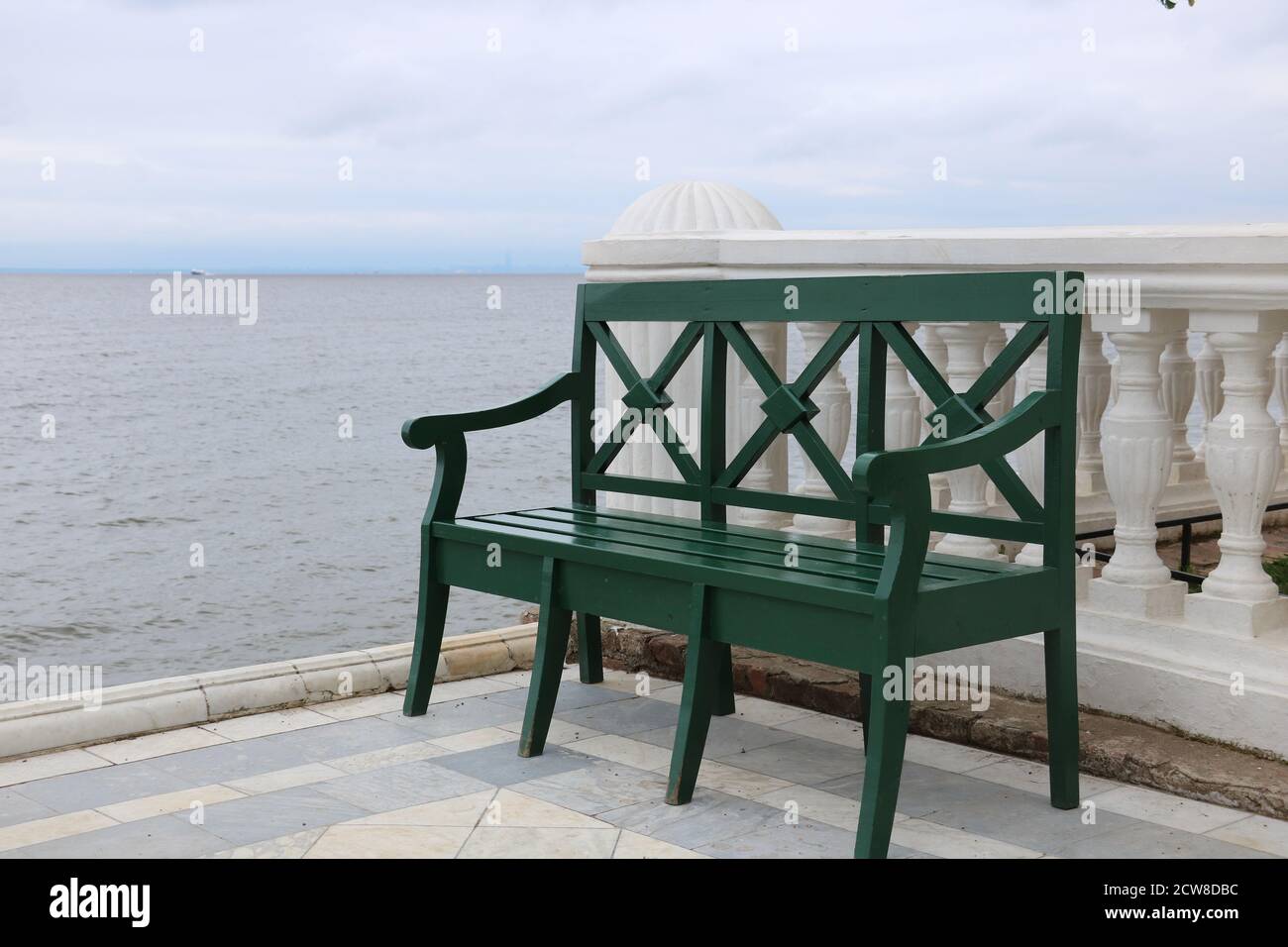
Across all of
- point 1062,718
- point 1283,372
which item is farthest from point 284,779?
point 1283,372

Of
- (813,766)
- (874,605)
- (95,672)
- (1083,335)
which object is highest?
(1083,335)

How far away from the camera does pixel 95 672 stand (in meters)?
12.6

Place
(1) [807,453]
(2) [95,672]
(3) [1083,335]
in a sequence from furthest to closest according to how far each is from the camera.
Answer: (2) [95,672], (3) [1083,335], (1) [807,453]

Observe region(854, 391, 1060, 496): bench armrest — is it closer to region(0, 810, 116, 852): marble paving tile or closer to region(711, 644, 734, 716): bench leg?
region(711, 644, 734, 716): bench leg

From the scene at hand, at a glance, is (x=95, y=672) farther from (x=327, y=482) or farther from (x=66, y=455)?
(x=66, y=455)

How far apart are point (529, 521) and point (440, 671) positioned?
2.68 feet

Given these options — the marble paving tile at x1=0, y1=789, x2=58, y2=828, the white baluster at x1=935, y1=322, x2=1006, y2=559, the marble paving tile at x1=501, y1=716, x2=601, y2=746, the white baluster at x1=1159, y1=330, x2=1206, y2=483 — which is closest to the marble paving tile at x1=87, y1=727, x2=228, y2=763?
the marble paving tile at x1=0, y1=789, x2=58, y2=828

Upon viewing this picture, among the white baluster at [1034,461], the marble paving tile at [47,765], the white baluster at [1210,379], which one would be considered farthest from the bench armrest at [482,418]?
the white baluster at [1210,379]

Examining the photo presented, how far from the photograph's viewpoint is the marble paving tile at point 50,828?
361cm

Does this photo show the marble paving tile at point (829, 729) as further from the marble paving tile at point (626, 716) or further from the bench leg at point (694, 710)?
the bench leg at point (694, 710)

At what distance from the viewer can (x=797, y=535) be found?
4.39 m

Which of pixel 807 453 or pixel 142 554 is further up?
pixel 807 453

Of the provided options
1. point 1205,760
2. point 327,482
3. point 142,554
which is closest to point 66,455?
point 327,482
